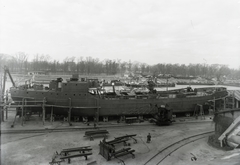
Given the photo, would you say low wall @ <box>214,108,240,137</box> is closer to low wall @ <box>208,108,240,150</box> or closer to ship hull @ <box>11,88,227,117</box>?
low wall @ <box>208,108,240,150</box>

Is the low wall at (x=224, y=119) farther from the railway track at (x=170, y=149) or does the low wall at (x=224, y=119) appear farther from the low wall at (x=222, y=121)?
the railway track at (x=170, y=149)

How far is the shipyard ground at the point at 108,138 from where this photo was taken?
1234 centimetres

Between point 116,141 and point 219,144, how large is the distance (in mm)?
8355

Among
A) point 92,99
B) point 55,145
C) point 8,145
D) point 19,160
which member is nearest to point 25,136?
point 8,145

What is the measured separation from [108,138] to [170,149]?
540 cm

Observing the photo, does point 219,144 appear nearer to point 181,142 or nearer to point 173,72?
point 181,142

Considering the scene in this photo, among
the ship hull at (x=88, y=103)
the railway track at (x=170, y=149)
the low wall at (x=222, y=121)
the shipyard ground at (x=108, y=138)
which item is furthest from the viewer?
the ship hull at (x=88, y=103)

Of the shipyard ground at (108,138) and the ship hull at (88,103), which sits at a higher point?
the ship hull at (88,103)

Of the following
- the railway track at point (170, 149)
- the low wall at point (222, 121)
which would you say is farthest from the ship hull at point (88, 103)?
the low wall at point (222, 121)

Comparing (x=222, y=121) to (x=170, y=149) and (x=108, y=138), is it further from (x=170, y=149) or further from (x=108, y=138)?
(x=108, y=138)

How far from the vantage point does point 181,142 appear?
16.1 m

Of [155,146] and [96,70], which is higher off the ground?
[96,70]

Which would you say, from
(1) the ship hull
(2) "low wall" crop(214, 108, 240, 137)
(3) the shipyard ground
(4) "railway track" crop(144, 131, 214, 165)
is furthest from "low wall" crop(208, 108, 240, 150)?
(1) the ship hull

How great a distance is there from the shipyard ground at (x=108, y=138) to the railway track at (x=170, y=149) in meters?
0.32
